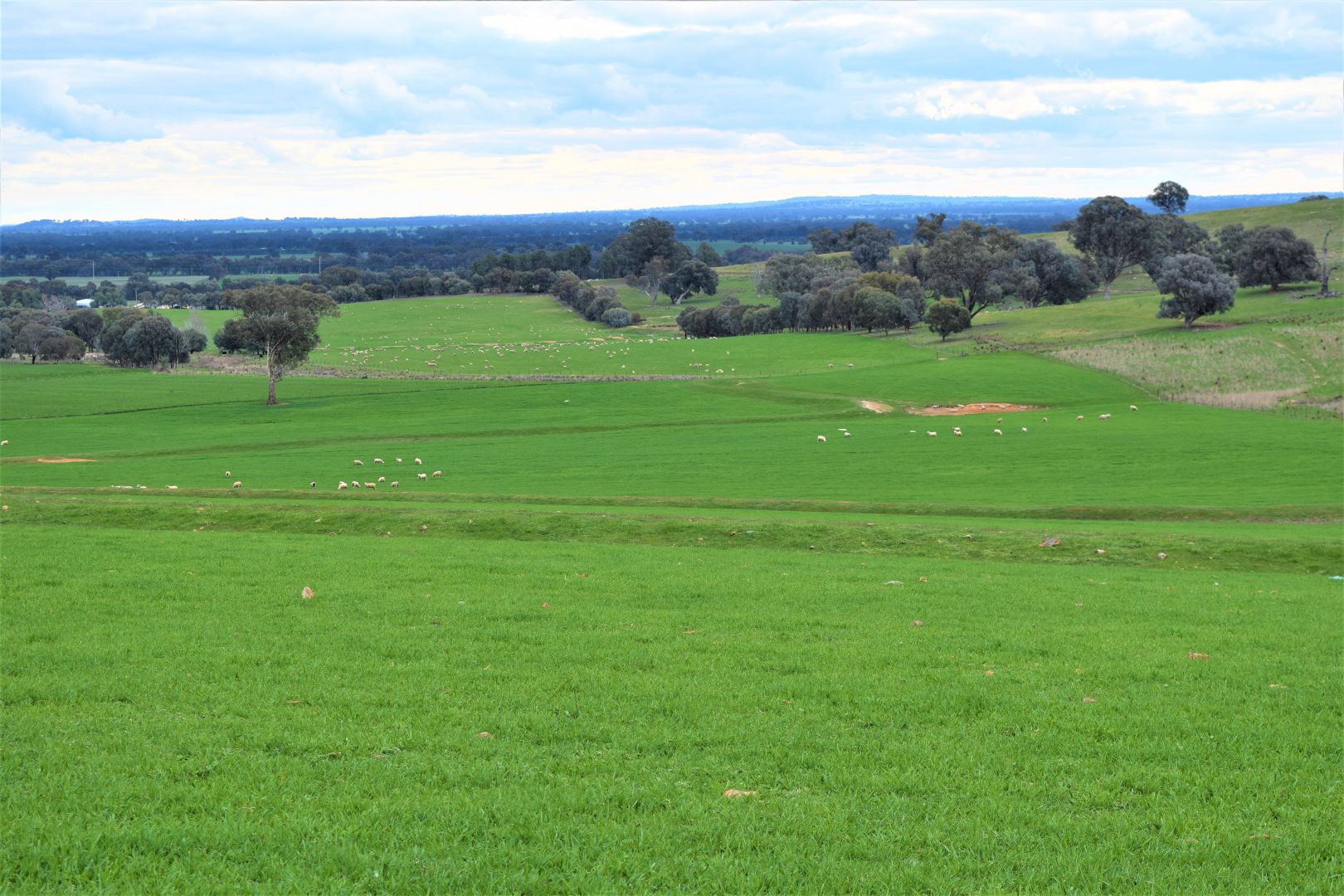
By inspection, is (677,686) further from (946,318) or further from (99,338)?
(99,338)

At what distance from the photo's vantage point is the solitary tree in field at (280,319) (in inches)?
2862

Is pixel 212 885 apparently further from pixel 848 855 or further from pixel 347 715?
pixel 848 855

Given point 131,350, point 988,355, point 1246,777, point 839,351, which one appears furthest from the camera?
point 131,350

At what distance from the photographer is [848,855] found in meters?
8.57

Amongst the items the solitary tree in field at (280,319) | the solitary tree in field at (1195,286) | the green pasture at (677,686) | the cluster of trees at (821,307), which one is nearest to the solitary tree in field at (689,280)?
the cluster of trees at (821,307)

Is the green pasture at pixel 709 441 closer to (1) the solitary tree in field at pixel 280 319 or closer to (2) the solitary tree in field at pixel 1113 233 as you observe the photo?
(1) the solitary tree in field at pixel 280 319

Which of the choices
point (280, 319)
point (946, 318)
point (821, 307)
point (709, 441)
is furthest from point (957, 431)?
point (821, 307)

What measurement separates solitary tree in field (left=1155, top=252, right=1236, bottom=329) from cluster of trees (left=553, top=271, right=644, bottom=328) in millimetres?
71832

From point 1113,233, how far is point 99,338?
121 metres

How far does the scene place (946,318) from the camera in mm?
107250

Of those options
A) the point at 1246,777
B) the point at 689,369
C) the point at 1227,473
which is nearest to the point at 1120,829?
the point at 1246,777

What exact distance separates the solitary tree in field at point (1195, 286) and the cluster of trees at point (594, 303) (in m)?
71.8

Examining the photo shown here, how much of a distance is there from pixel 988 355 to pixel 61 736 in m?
86.7

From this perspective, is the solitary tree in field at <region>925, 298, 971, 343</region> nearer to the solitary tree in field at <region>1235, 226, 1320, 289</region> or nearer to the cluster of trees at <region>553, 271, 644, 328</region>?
the solitary tree in field at <region>1235, 226, 1320, 289</region>
